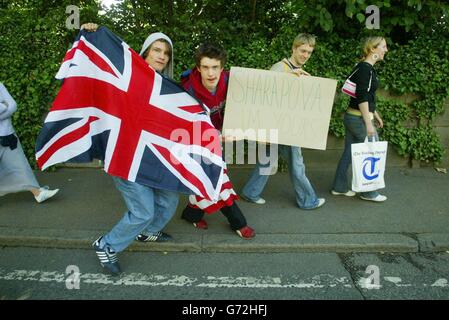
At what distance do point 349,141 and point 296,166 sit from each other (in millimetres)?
834

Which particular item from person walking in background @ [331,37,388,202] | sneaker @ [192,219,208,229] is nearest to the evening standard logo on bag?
person walking in background @ [331,37,388,202]

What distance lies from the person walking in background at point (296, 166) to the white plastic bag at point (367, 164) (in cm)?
46

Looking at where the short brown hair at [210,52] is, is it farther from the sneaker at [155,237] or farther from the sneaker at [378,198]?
the sneaker at [378,198]

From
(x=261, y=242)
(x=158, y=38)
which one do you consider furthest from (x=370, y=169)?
(x=158, y=38)

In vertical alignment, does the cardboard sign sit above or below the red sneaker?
above

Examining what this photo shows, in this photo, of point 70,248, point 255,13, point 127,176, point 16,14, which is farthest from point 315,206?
point 16,14

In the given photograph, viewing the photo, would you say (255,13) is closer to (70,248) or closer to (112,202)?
(112,202)

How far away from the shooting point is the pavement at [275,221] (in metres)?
3.76

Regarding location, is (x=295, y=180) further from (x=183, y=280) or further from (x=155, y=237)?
(x=183, y=280)

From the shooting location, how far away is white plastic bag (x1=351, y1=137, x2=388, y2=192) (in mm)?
4336

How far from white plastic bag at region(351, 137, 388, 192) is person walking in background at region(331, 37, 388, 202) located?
0.43 feet

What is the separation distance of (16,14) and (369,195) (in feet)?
18.1

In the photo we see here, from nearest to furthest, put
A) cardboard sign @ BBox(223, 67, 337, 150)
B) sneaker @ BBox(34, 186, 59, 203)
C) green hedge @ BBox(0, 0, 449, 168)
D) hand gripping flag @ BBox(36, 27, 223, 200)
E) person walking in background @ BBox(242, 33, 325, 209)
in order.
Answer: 1. hand gripping flag @ BBox(36, 27, 223, 200)
2. person walking in background @ BBox(242, 33, 325, 209)
3. cardboard sign @ BBox(223, 67, 337, 150)
4. sneaker @ BBox(34, 186, 59, 203)
5. green hedge @ BBox(0, 0, 449, 168)

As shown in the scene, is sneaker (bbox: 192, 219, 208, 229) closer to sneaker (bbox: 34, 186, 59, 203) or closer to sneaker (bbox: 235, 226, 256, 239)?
sneaker (bbox: 235, 226, 256, 239)
